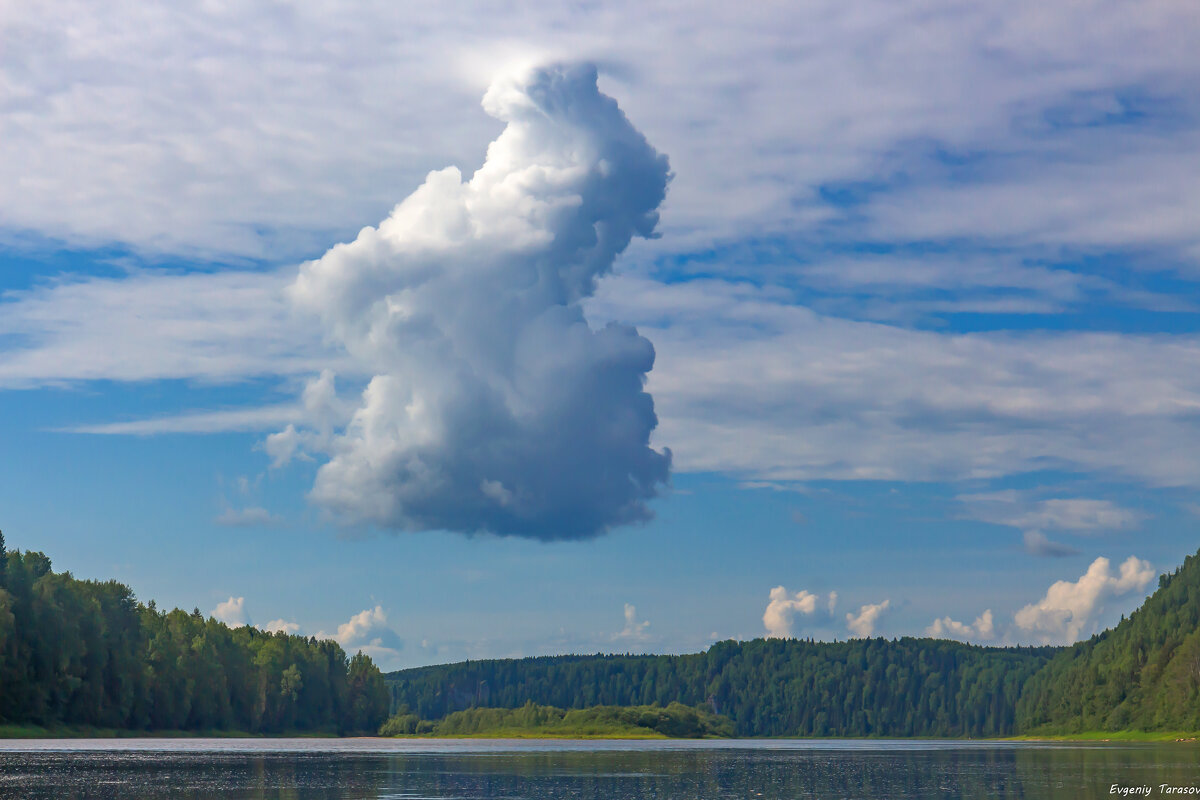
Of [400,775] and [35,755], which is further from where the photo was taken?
[35,755]

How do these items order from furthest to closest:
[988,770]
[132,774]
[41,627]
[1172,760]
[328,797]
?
[41,627] → [1172,760] → [988,770] → [132,774] → [328,797]

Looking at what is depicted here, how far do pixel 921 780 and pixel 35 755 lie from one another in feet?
253

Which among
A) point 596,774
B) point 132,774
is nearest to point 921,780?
point 596,774

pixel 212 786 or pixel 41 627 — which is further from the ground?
pixel 41 627

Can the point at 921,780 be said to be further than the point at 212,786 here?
Yes

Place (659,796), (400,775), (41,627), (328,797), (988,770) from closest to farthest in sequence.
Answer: (328,797) → (659,796) → (400,775) → (988,770) → (41,627)

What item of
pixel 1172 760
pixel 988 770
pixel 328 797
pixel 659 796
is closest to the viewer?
pixel 328 797

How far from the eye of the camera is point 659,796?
6744 centimetres

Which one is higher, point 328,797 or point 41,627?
Result: point 41,627

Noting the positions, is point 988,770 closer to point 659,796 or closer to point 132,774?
point 659,796

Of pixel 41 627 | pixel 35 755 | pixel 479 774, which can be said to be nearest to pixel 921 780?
pixel 479 774

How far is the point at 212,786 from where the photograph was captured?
70875 millimetres

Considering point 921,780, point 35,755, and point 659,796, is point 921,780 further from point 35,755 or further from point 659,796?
point 35,755

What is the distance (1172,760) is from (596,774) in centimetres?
5101
